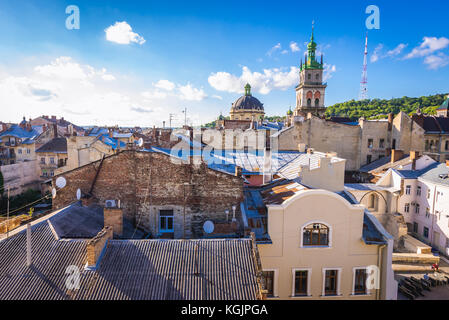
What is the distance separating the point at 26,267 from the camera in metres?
11.4

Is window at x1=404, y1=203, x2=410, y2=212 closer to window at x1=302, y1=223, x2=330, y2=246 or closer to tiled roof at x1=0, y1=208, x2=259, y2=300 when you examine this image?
window at x1=302, y1=223, x2=330, y2=246

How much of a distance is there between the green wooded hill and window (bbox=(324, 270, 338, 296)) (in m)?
105

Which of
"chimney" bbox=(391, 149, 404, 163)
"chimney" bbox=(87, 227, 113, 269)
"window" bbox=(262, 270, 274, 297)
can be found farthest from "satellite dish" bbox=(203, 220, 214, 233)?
"chimney" bbox=(391, 149, 404, 163)

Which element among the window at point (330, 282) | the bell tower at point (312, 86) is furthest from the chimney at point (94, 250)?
the bell tower at point (312, 86)

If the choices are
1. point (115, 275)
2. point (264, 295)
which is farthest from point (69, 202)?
point (264, 295)

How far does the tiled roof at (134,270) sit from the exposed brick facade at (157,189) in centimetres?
496

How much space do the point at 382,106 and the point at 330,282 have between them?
13288 cm

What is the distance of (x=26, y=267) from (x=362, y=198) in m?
30.1

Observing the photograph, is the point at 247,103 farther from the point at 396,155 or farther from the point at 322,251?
the point at 322,251

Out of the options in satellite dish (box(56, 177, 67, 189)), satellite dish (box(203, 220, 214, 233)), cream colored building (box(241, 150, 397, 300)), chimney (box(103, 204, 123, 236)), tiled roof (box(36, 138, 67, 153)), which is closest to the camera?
chimney (box(103, 204, 123, 236))

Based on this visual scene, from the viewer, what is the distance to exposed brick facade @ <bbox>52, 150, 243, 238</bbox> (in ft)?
58.3

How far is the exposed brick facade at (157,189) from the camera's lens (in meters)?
17.8
